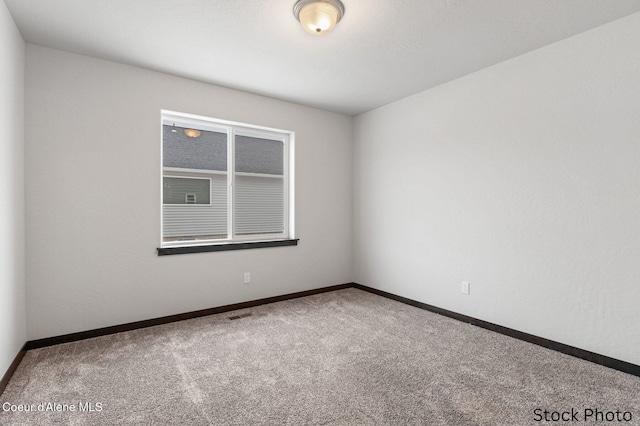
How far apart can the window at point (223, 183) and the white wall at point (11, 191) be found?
3.75 ft

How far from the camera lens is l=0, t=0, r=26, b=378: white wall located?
2129mm

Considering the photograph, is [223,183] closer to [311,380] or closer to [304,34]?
[304,34]

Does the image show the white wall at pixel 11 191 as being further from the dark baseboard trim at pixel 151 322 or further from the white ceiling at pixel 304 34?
the white ceiling at pixel 304 34

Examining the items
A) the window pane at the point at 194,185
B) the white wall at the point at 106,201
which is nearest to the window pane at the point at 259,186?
the window pane at the point at 194,185

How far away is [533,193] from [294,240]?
2675 mm

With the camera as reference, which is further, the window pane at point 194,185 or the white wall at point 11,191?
the window pane at point 194,185

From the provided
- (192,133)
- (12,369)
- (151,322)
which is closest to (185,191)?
(192,133)

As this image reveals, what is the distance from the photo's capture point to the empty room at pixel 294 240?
2127 millimetres

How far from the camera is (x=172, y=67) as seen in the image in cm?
316

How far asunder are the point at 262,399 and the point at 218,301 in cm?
188

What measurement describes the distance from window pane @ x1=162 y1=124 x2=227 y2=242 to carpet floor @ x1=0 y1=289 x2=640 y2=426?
107 centimetres

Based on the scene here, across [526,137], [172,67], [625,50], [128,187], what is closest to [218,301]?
[128,187]

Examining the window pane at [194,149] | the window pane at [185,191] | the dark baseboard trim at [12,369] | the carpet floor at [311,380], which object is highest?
the window pane at [194,149]

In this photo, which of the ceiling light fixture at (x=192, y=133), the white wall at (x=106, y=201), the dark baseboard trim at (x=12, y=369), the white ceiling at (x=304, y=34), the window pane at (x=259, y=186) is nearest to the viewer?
the dark baseboard trim at (x=12, y=369)
